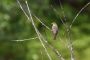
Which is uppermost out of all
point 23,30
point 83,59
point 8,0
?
point 8,0

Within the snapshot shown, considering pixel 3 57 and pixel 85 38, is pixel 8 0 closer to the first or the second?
pixel 3 57

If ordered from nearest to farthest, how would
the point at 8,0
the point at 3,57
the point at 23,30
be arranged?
1. the point at 8,0
2. the point at 23,30
3. the point at 3,57

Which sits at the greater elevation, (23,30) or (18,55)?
(23,30)

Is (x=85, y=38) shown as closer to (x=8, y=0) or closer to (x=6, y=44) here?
(x=6, y=44)

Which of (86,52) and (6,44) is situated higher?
(6,44)

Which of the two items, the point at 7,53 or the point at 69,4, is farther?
the point at 69,4

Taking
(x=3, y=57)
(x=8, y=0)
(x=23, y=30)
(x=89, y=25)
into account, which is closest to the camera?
(x=8, y=0)

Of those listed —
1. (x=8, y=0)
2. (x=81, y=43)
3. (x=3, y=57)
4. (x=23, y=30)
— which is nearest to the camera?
(x=8, y=0)

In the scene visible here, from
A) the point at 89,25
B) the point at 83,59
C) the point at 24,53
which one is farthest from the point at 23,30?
the point at 89,25

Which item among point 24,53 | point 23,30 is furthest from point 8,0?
point 24,53
